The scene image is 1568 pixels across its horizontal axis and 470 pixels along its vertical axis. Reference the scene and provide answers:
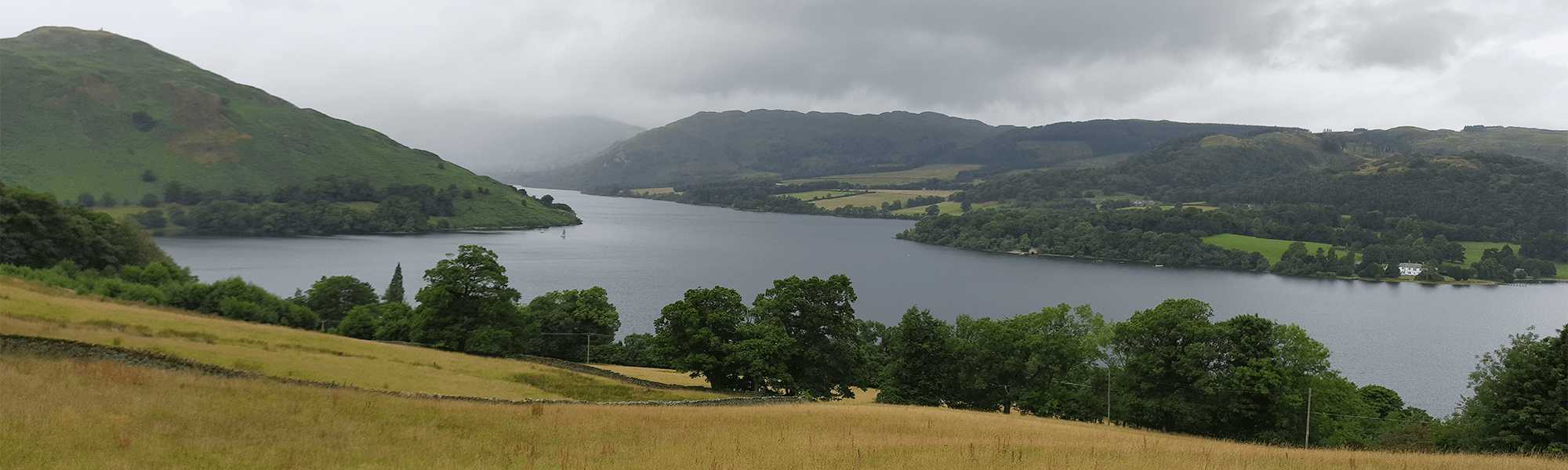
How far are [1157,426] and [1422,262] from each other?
163m

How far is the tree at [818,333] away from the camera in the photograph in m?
45.6

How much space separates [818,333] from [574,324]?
3010 centimetres

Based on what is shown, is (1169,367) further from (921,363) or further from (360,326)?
(360,326)

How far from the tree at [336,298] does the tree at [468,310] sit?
26499 millimetres

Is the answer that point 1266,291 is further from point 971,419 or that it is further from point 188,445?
point 188,445

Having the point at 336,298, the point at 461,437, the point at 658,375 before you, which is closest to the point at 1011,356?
the point at 658,375

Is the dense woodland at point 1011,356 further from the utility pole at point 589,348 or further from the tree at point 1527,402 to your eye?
the utility pole at point 589,348

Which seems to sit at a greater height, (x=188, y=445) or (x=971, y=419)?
(x=188, y=445)

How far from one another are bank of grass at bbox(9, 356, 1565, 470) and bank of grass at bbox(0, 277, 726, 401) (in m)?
9.30

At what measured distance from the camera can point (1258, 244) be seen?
17912 centimetres

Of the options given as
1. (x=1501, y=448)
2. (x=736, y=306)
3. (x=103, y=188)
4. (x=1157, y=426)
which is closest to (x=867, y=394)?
(x=736, y=306)

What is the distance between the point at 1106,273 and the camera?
15438 cm

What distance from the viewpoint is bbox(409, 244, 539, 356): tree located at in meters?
53.1

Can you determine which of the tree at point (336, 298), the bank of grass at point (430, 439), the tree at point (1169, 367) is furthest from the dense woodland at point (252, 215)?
the tree at point (1169, 367)
